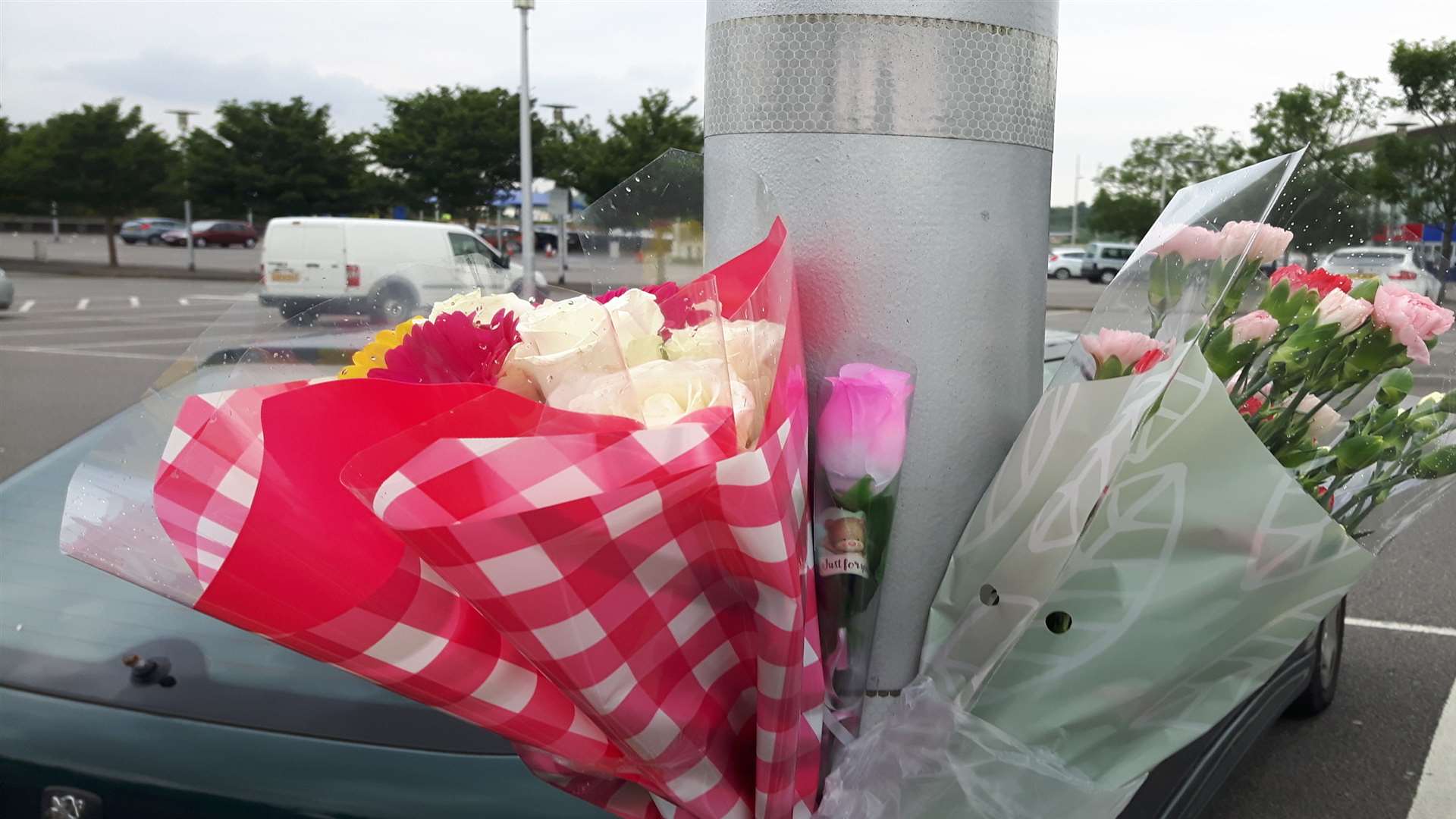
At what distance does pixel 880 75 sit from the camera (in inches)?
56.9

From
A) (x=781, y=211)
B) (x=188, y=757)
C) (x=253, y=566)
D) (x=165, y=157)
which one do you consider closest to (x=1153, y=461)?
(x=781, y=211)

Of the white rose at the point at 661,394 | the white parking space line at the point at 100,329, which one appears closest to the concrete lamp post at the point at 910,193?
the white rose at the point at 661,394

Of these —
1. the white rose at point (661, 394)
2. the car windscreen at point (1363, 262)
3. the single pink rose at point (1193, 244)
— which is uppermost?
the single pink rose at point (1193, 244)

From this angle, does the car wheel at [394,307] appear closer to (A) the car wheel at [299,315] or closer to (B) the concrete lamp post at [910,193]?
(A) the car wheel at [299,315]

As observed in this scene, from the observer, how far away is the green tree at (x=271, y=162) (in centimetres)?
3900

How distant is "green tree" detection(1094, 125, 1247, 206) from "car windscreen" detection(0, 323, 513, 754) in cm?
4262

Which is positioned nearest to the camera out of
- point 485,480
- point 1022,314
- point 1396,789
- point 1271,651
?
point 485,480

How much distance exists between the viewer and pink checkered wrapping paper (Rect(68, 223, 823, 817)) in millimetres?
1026

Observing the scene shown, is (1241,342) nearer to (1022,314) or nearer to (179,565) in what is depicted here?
(1022,314)

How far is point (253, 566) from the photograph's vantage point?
3.72ft

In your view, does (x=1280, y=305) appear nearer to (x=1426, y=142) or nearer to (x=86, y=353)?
(x=86, y=353)

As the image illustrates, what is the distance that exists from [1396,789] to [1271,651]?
3002mm

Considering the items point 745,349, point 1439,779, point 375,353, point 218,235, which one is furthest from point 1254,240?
point 218,235

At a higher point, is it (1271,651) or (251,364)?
(251,364)
